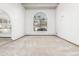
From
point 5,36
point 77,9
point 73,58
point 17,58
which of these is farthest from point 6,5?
point 73,58

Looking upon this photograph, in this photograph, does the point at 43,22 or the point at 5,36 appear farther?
the point at 43,22

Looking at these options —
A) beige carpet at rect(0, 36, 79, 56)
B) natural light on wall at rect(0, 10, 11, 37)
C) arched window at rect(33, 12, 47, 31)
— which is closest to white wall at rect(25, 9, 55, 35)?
arched window at rect(33, 12, 47, 31)

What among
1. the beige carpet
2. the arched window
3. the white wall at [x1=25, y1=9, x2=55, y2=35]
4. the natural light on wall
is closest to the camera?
the beige carpet

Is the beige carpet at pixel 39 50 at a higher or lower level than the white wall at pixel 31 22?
lower

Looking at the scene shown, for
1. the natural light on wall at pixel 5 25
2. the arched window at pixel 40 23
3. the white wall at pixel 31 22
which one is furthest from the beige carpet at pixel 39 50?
the arched window at pixel 40 23

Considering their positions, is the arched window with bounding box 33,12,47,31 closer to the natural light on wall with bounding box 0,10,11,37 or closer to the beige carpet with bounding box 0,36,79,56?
the natural light on wall with bounding box 0,10,11,37

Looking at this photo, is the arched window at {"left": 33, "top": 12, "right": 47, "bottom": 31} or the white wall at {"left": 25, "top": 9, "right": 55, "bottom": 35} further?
the arched window at {"left": 33, "top": 12, "right": 47, "bottom": 31}

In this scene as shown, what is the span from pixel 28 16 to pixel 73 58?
391 inches

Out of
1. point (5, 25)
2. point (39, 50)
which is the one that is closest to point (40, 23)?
point (5, 25)

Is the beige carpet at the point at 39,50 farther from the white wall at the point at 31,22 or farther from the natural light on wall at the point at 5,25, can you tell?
the white wall at the point at 31,22

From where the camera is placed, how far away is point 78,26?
5.91m

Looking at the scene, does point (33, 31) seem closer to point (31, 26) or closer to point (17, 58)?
point (31, 26)

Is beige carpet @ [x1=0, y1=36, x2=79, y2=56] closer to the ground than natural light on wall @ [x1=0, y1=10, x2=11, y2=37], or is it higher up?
closer to the ground

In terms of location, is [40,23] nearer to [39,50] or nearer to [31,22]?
[31,22]
